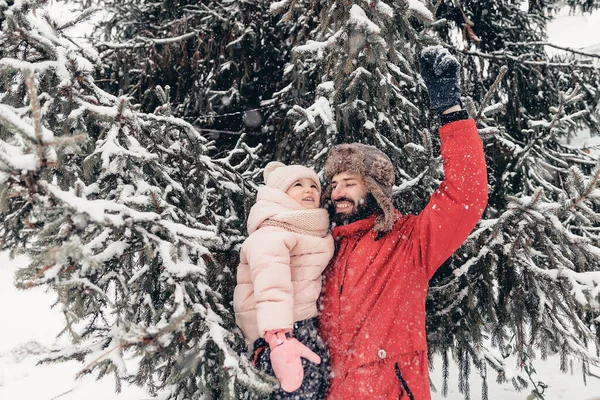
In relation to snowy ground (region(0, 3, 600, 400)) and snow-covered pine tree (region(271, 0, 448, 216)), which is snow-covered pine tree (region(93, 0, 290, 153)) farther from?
snowy ground (region(0, 3, 600, 400))

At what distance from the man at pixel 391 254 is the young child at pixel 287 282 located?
0.12 m

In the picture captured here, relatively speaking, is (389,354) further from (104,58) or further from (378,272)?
(104,58)

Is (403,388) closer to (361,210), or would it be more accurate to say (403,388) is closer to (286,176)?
(361,210)

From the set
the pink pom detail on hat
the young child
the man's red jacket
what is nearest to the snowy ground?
the young child

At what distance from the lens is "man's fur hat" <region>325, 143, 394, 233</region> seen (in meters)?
2.18

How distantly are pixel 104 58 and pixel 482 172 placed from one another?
4.12m

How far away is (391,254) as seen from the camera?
2.18 metres

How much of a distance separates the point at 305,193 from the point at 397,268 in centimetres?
65

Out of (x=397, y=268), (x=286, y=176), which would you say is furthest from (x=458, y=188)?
(x=286, y=176)

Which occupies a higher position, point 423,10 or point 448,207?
point 423,10

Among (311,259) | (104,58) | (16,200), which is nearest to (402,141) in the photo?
(311,259)

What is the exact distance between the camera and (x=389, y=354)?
202cm

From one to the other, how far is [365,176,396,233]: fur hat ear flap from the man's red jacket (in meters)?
0.08

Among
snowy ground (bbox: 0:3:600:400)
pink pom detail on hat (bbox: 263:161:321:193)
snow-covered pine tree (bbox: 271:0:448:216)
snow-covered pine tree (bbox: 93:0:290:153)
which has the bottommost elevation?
snowy ground (bbox: 0:3:600:400)
